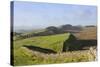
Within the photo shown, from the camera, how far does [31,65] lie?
90.4 inches

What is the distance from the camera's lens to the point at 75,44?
249cm

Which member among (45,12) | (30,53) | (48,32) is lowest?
(30,53)

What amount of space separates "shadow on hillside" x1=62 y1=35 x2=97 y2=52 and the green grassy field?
0.05 m

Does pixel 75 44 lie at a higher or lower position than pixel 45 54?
higher

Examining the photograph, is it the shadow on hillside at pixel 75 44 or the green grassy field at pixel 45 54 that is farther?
the shadow on hillside at pixel 75 44

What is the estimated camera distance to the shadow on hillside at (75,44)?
2.44m

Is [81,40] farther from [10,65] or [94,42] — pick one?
[10,65]

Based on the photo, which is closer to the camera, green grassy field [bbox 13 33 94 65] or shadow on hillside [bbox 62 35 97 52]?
green grassy field [bbox 13 33 94 65]

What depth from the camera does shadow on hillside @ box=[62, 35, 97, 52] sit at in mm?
2443

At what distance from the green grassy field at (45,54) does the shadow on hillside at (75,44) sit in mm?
53

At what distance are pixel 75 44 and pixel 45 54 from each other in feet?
1.45
